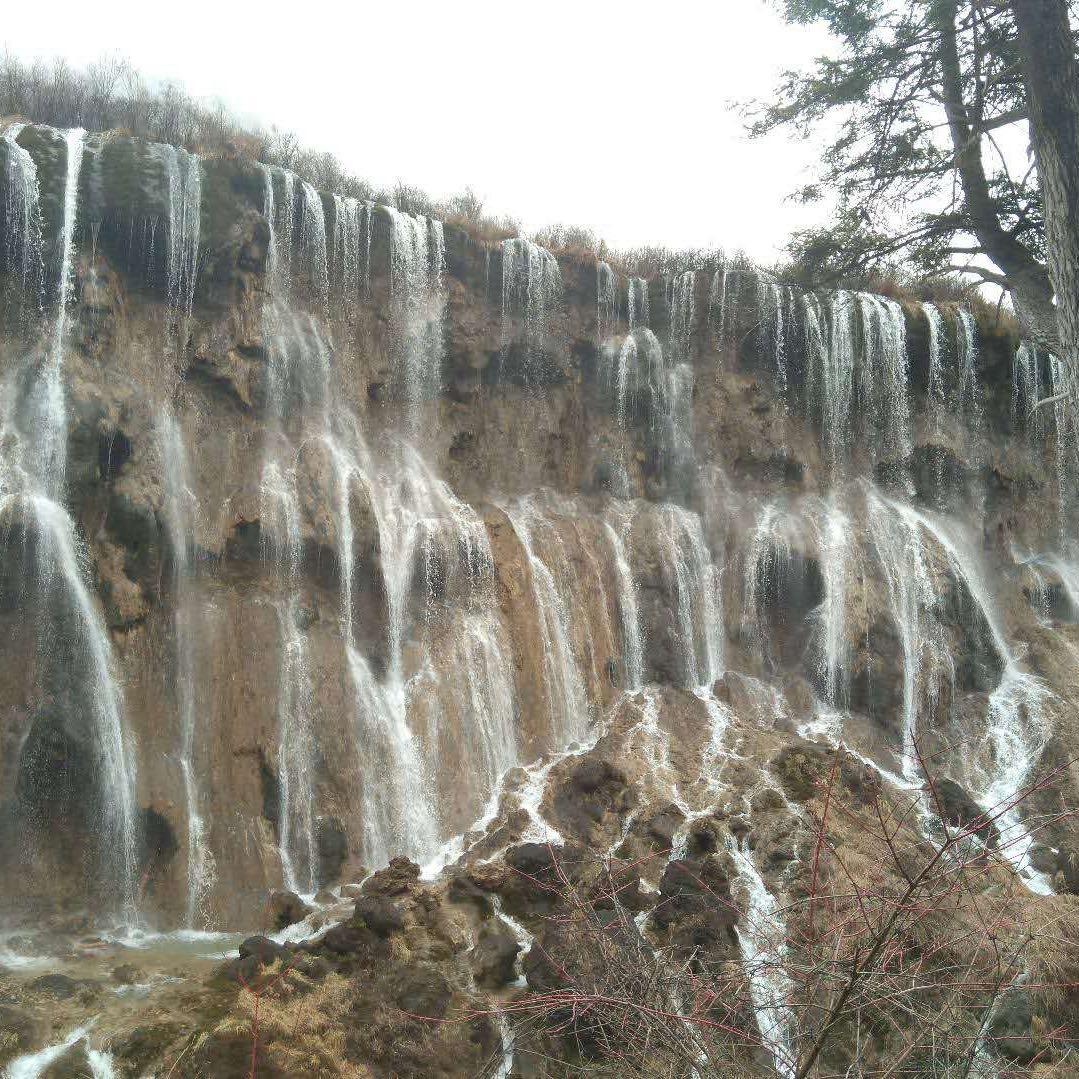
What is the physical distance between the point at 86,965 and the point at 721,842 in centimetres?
771

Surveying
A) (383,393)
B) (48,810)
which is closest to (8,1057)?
(48,810)

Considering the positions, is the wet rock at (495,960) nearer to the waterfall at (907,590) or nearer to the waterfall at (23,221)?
the waterfall at (907,590)

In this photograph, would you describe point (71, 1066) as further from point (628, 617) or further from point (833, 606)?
point (833, 606)

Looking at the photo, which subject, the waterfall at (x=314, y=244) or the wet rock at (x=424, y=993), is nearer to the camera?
the wet rock at (x=424, y=993)

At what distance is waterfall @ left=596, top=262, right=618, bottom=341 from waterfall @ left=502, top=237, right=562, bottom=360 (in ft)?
3.71

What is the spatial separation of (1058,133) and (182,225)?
1294 centimetres

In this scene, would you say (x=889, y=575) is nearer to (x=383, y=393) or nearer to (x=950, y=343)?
(x=950, y=343)

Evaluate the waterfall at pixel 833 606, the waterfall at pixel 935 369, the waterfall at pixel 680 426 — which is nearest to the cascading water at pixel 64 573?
the waterfall at pixel 680 426

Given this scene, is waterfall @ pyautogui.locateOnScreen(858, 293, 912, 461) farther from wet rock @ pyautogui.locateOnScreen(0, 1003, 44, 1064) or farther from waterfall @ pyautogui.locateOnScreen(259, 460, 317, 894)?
wet rock @ pyautogui.locateOnScreen(0, 1003, 44, 1064)

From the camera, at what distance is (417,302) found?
17703mm

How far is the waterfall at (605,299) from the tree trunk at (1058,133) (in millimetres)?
13796

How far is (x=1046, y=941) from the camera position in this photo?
27.2 feet

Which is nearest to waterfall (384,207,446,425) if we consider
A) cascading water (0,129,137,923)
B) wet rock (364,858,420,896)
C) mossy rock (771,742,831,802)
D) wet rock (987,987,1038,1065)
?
cascading water (0,129,137,923)

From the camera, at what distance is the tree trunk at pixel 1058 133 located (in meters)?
5.82
